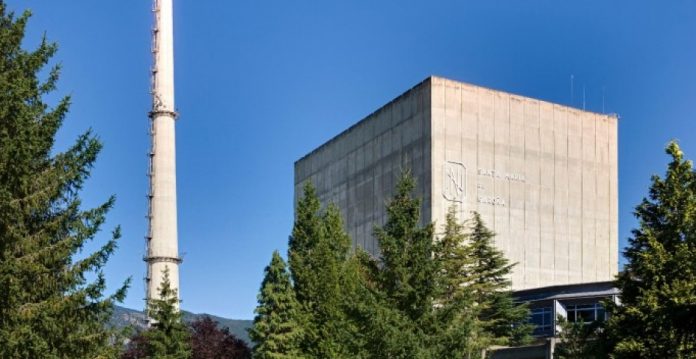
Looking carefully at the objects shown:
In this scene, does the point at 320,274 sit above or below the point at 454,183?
below

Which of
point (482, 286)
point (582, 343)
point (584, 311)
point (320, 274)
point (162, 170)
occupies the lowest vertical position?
point (582, 343)

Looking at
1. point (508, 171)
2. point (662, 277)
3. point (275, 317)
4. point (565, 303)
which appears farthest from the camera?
point (508, 171)

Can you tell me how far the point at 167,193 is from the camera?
85562 mm

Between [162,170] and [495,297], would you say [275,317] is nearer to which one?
[495,297]

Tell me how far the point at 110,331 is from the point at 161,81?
62513mm

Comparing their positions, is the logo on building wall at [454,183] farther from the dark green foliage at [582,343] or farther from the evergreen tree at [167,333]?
the evergreen tree at [167,333]

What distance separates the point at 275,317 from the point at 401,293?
1851 cm

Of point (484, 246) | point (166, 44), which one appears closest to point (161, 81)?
point (166, 44)

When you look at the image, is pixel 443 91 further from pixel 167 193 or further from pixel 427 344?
pixel 427 344

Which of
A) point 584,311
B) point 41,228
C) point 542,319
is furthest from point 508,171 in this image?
point 41,228

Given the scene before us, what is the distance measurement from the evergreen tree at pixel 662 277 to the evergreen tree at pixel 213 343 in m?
28.7

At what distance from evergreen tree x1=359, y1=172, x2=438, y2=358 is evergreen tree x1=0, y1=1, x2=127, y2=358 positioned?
259 inches

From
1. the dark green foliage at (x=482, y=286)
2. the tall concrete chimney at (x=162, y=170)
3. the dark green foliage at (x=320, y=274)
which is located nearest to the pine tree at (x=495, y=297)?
the dark green foliage at (x=482, y=286)

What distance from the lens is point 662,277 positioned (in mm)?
29172
